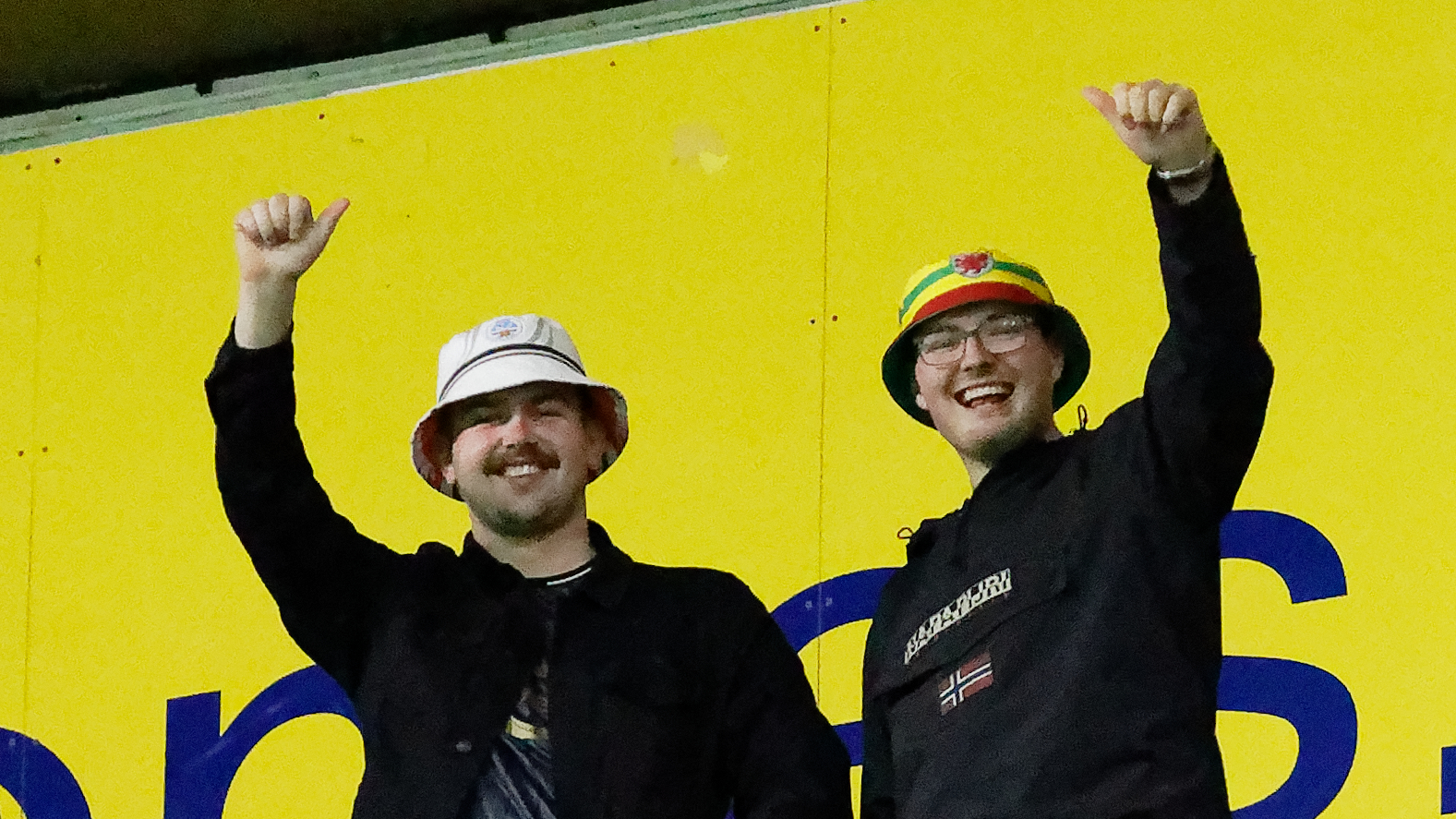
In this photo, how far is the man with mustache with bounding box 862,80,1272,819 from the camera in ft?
8.23

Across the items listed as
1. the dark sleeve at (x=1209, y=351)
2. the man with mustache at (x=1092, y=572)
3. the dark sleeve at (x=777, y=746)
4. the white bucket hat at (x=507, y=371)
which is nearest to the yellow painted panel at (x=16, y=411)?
the white bucket hat at (x=507, y=371)

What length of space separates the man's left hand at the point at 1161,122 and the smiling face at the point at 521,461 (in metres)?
0.79

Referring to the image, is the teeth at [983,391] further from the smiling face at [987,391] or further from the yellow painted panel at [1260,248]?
the yellow painted panel at [1260,248]

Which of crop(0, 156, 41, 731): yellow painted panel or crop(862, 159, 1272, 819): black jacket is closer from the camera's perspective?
crop(862, 159, 1272, 819): black jacket

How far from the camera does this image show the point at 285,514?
2.79 meters

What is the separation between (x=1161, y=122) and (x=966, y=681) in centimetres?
65

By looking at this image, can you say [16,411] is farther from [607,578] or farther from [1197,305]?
[1197,305]

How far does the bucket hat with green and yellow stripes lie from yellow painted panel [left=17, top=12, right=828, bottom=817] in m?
1.03

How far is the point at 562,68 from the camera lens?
454 centimetres

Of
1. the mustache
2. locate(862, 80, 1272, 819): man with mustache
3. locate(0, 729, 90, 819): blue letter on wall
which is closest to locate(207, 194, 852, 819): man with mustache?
the mustache

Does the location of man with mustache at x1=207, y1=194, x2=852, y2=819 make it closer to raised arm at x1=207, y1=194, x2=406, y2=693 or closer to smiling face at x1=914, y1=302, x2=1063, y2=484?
raised arm at x1=207, y1=194, x2=406, y2=693

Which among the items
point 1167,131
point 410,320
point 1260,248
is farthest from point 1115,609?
point 410,320

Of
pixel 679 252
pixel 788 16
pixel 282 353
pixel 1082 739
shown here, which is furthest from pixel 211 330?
pixel 1082 739

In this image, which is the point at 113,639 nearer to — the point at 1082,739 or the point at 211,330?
the point at 211,330
